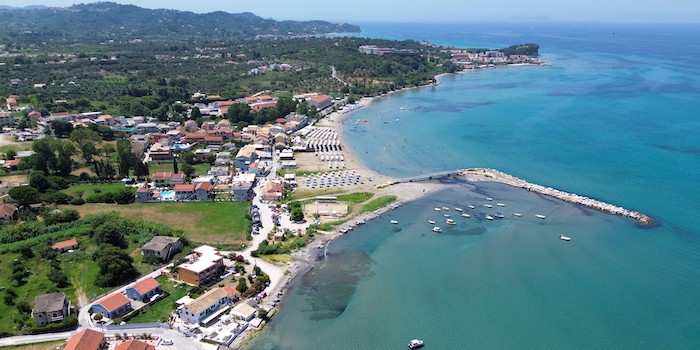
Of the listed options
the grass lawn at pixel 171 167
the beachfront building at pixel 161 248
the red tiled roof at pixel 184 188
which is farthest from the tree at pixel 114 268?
the grass lawn at pixel 171 167

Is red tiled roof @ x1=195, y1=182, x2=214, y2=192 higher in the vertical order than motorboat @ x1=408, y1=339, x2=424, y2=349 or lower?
higher

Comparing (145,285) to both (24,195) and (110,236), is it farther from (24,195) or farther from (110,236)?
(24,195)

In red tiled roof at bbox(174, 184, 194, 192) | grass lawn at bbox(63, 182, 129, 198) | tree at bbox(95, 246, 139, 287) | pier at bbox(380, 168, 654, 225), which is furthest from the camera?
grass lawn at bbox(63, 182, 129, 198)

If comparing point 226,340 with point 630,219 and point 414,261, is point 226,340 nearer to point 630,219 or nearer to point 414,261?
point 414,261

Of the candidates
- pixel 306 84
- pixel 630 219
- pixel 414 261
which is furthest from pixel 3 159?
pixel 630 219

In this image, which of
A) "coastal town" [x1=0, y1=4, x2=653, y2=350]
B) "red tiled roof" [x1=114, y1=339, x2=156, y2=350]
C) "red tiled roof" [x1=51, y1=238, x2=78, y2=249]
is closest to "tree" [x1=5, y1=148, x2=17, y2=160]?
"coastal town" [x1=0, y1=4, x2=653, y2=350]

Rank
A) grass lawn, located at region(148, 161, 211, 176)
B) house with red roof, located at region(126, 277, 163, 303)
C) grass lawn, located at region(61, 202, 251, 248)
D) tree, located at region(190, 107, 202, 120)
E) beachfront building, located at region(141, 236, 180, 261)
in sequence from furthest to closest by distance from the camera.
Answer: tree, located at region(190, 107, 202, 120)
grass lawn, located at region(148, 161, 211, 176)
grass lawn, located at region(61, 202, 251, 248)
beachfront building, located at region(141, 236, 180, 261)
house with red roof, located at region(126, 277, 163, 303)

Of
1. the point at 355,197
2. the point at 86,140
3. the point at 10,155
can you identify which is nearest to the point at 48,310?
the point at 355,197

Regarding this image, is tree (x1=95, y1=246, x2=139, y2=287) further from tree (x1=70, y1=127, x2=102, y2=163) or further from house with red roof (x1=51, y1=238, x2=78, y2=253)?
tree (x1=70, y1=127, x2=102, y2=163)
